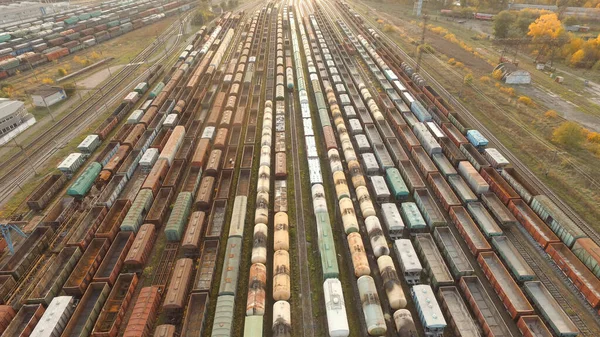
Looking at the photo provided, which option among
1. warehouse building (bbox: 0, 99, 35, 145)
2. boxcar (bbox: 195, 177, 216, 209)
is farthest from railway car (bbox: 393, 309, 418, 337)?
warehouse building (bbox: 0, 99, 35, 145)

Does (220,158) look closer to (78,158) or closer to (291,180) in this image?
(291,180)

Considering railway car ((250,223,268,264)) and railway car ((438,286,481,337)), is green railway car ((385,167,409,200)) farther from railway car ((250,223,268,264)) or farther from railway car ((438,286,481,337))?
railway car ((250,223,268,264))

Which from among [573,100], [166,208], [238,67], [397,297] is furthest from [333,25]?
[397,297]

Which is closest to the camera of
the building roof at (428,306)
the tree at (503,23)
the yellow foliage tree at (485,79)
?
the building roof at (428,306)

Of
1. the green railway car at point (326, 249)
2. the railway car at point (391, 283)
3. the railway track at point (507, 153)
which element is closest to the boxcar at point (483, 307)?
the railway car at point (391, 283)

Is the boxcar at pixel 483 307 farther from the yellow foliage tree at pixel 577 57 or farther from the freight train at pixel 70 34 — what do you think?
the freight train at pixel 70 34

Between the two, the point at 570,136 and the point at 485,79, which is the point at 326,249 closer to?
the point at 570,136
